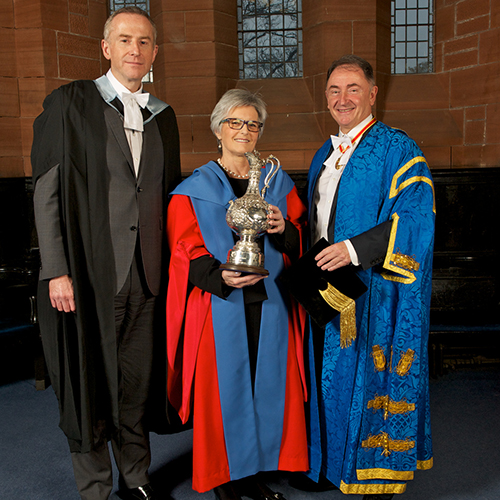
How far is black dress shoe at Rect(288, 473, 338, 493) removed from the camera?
9.07 ft

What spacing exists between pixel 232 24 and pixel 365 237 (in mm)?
3571

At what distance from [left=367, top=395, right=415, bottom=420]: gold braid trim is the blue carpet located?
1.92 feet

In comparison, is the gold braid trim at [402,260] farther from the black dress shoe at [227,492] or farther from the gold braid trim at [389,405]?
the black dress shoe at [227,492]

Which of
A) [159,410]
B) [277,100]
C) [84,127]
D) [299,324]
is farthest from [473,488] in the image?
[277,100]

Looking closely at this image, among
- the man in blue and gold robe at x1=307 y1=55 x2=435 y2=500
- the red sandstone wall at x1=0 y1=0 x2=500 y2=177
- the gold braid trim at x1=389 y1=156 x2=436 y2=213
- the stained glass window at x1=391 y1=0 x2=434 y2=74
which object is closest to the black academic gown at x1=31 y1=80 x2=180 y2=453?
the man in blue and gold robe at x1=307 y1=55 x2=435 y2=500

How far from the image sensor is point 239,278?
224 centimetres

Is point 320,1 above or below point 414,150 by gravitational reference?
above

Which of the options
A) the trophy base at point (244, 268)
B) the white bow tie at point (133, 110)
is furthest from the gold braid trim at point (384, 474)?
the white bow tie at point (133, 110)

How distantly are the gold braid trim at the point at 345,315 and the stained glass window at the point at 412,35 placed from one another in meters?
3.80

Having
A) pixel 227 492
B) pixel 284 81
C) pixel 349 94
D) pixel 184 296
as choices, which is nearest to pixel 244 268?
pixel 184 296

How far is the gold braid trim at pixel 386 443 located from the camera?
246 cm

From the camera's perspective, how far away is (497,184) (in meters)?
4.70

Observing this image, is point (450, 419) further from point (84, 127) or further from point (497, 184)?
point (84, 127)

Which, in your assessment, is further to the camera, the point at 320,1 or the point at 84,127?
the point at 320,1
